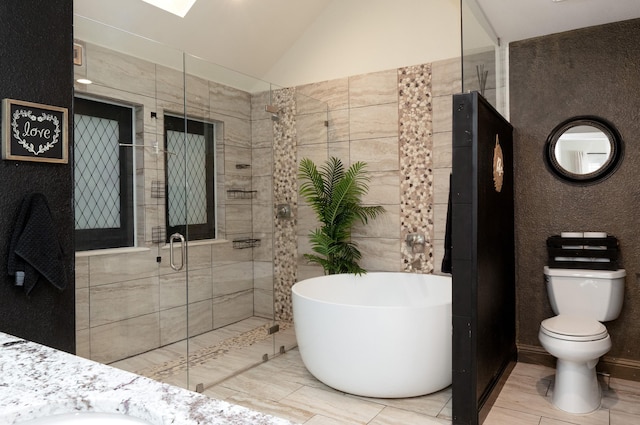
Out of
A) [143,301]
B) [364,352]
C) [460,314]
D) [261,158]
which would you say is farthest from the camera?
[261,158]

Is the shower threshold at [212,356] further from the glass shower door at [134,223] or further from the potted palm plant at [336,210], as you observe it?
the potted palm plant at [336,210]

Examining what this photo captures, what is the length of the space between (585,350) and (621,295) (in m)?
0.70

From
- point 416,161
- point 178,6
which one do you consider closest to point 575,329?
point 416,161

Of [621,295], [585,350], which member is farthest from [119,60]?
[621,295]

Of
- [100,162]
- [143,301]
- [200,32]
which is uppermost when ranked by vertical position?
[200,32]

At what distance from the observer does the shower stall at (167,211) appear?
2932mm

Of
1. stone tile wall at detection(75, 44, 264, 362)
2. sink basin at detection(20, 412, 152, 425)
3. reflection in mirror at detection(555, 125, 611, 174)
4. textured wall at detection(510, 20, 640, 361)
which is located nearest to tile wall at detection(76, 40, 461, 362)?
stone tile wall at detection(75, 44, 264, 362)

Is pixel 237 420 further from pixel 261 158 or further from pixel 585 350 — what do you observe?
pixel 261 158

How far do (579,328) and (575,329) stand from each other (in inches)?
1.4

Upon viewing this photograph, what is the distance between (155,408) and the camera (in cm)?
78

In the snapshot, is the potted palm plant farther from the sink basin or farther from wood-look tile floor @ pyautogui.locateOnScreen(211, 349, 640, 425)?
the sink basin

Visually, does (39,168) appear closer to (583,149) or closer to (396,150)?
(396,150)

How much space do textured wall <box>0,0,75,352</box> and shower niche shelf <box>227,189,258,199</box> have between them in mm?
1543

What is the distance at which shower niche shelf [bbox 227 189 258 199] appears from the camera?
3.51 meters
